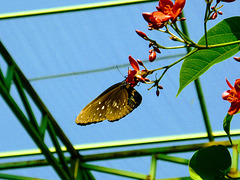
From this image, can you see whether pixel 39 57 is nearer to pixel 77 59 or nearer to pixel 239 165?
pixel 77 59

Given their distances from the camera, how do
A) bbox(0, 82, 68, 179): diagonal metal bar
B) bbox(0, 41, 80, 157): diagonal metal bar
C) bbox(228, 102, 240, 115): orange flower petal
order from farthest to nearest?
1. bbox(0, 41, 80, 157): diagonal metal bar
2. bbox(0, 82, 68, 179): diagonal metal bar
3. bbox(228, 102, 240, 115): orange flower petal

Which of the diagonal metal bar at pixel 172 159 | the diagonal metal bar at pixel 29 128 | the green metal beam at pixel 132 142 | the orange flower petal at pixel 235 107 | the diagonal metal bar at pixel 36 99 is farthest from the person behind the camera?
the green metal beam at pixel 132 142

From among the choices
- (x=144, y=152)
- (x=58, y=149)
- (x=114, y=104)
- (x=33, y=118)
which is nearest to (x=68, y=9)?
(x=33, y=118)

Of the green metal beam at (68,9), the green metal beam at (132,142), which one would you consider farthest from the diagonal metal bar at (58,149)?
the green metal beam at (68,9)

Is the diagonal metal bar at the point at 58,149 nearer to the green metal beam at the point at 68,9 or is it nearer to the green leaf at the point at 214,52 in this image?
the green metal beam at the point at 68,9

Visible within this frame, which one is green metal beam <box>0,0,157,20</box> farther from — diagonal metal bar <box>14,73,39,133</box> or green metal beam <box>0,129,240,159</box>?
green metal beam <box>0,129,240,159</box>

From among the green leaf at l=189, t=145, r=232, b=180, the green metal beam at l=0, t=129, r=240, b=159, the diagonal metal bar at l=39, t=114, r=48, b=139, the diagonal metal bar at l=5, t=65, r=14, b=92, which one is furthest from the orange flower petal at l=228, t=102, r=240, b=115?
the green metal beam at l=0, t=129, r=240, b=159

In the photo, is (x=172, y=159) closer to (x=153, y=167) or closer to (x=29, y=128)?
(x=153, y=167)
